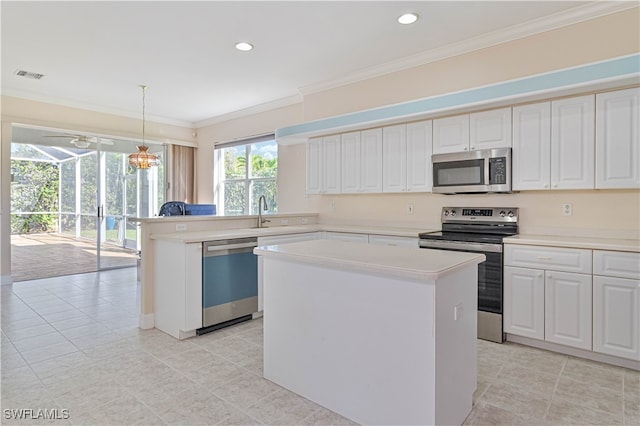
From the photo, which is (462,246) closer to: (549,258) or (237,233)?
(549,258)

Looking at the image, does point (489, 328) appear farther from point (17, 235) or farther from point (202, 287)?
point (17, 235)

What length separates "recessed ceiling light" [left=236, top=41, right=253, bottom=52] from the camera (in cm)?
366

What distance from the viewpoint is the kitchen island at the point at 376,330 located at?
164 centimetres

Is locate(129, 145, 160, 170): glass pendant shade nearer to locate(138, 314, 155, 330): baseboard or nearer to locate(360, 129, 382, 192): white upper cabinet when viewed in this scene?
locate(138, 314, 155, 330): baseboard

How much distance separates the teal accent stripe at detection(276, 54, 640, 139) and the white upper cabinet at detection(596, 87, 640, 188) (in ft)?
0.84

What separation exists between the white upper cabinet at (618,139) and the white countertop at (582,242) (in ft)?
1.46

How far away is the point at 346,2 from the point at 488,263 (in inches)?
100

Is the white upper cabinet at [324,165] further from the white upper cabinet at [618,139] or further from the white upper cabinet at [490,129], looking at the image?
the white upper cabinet at [618,139]

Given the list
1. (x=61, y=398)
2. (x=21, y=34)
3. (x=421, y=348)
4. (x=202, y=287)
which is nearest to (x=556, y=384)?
(x=421, y=348)

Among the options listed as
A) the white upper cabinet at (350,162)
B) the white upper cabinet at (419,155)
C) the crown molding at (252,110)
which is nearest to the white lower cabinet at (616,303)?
the white upper cabinet at (419,155)

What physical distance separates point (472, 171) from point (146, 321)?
11.6ft

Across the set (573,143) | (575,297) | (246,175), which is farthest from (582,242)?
(246,175)

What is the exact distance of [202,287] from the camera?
319cm

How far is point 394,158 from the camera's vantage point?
13.4ft
